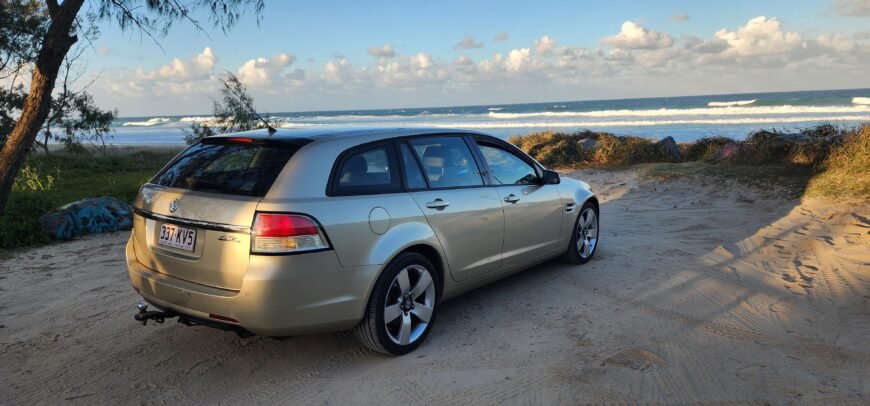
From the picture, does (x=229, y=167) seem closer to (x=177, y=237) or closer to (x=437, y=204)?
(x=177, y=237)

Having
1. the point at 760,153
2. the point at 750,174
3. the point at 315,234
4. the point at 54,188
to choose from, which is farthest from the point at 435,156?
the point at 54,188

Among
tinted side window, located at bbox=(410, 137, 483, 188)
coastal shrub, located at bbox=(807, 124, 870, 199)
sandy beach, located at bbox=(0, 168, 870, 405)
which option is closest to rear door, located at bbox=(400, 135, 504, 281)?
tinted side window, located at bbox=(410, 137, 483, 188)

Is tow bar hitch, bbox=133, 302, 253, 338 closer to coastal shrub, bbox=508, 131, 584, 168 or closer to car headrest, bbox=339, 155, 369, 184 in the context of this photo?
car headrest, bbox=339, 155, 369, 184

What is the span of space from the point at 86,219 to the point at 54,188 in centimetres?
402

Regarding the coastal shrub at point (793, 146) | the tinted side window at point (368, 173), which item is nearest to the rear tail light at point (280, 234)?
the tinted side window at point (368, 173)

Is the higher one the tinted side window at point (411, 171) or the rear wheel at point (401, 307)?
the tinted side window at point (411, 171)

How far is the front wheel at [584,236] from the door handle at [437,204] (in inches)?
84.1

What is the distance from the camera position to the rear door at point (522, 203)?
16.1 feet

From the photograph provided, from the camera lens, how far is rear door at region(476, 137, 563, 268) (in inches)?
193

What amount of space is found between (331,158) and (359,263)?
2.19 ft

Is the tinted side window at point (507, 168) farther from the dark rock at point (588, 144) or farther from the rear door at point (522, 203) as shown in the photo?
the dark rock at point (588, 144)

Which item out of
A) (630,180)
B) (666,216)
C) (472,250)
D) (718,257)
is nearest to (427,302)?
(472,250)

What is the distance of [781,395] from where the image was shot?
324 cm

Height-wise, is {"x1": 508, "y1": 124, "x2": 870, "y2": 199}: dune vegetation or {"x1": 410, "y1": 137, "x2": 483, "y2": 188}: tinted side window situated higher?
{"x1": 410, "y1": 137, "x2": 483, "y2": 188}: tinted side window
